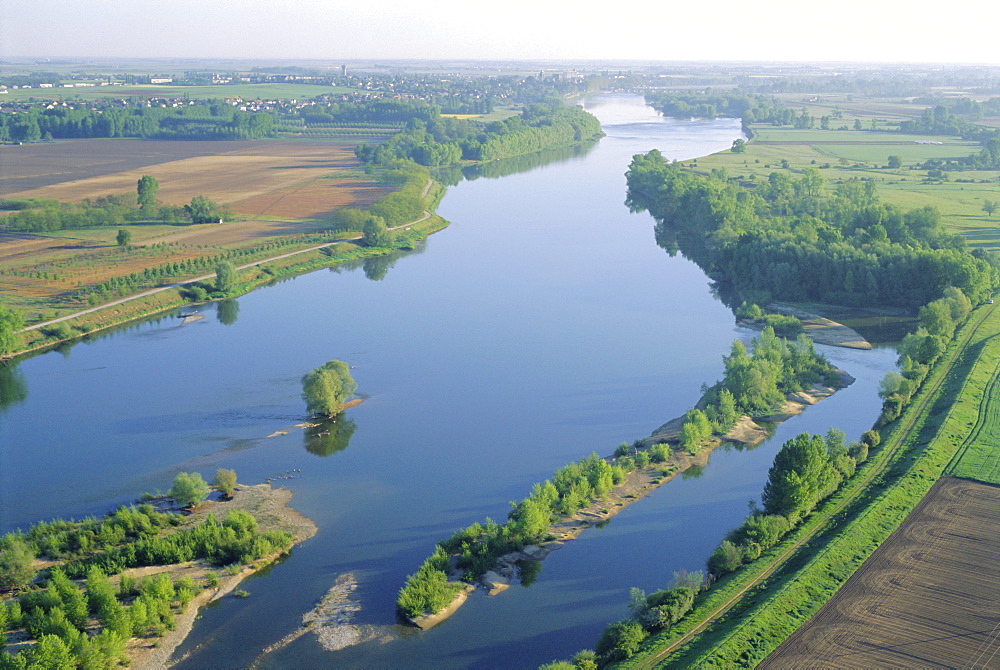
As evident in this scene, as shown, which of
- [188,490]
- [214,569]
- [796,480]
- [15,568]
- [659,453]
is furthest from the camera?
[659,453]

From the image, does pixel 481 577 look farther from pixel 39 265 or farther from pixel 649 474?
pixel 39 265

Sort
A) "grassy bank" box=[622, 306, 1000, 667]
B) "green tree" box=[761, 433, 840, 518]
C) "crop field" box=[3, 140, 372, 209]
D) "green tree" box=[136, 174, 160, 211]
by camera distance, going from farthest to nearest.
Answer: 1. "crop field" box=[3, 140, 372, 209]
2. "green tree" box=[136, 174, 160, 211]
3. "green tree" box=[761, 433, 840, 518]
4. "grassy bank" box=[622, 306, 1000, 667]

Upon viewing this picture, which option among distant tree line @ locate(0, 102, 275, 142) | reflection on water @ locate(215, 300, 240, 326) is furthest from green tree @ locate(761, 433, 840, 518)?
distant tree line @ locate(0, 102, 275, 142)

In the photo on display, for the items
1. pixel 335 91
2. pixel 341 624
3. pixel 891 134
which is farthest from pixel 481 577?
pixel 335 91

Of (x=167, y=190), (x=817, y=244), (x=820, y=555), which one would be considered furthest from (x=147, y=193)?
(x=820, y=555)

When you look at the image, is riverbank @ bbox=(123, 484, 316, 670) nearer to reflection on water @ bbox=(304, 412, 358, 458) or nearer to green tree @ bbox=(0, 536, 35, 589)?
green tree @ bbox=(0, 536, 35, 589)

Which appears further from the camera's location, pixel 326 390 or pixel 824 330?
pixel 824 330

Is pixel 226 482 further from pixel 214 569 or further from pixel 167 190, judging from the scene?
pixel 167 190
